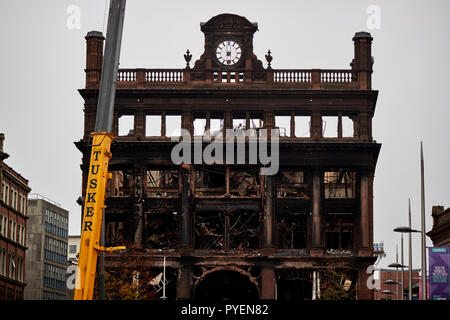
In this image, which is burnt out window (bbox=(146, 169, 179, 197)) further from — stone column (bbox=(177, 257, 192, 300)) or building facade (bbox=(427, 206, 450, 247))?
building facade (bbox=(427, 206, 450, 247))

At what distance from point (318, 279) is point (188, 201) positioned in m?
13.5

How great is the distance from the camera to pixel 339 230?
3895 inches

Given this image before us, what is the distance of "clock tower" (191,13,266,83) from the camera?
9969 cm

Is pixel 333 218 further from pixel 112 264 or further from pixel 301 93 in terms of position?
pixel 112 264

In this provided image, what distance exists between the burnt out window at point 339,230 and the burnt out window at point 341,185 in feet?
6.84

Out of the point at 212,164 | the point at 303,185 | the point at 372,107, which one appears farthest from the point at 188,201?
the point at 372,107

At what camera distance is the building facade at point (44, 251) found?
161m

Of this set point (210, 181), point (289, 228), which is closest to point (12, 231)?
point (210, 181)

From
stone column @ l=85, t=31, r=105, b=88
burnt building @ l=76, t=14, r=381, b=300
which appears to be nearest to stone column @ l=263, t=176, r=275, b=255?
burnt building @ l=76, t=14, r=381, b=300

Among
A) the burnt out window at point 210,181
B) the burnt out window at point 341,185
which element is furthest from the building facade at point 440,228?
the burnt out window at point 210,181

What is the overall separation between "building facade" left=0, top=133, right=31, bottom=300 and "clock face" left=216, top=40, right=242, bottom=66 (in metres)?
26.5

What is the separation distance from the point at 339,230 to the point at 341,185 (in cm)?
531

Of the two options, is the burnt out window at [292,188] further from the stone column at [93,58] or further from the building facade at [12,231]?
the building facade at [12,231]

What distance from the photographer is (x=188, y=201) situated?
96.5 metres
